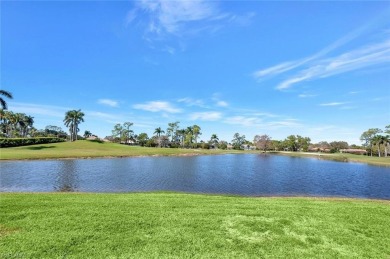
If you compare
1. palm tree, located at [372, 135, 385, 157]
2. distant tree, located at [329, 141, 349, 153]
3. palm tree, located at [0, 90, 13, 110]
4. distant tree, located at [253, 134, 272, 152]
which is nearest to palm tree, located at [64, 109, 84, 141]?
palm tree, located at [0, 90, 13, 110]

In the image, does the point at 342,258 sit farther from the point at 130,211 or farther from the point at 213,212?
the point at 130,211

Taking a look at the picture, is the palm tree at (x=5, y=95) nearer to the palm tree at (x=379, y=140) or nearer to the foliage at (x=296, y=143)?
the palm tree at (x=379, y=140)

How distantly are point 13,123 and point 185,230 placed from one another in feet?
483

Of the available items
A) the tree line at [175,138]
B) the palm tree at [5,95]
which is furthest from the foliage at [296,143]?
the palm tree at [5,95]

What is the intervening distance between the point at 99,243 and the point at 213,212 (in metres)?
5.36

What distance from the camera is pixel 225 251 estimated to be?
7859mm

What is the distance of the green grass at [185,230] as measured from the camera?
7.71m

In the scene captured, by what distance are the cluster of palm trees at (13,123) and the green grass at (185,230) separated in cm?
11022

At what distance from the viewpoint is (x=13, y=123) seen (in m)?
125

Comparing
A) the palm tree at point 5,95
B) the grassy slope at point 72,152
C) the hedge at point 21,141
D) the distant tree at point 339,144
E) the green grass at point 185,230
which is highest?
the palm tree at point 5,95

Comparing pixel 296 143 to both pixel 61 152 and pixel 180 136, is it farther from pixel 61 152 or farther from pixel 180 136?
pixel 61 152

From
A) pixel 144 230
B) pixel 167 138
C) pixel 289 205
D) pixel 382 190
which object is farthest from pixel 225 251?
pixel 167 138

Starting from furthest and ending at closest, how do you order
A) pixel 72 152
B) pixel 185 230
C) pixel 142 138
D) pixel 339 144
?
pixel 339 144 → pixel 142 138 → pixel 72 152 → pixel 185 230

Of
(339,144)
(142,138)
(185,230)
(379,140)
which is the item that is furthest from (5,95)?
(339,144)
